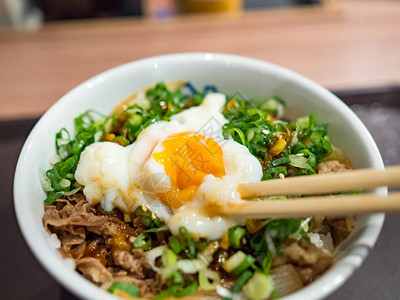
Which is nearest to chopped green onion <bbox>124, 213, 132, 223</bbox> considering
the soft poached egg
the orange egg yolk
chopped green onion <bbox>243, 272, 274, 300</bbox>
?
the soft poached egg

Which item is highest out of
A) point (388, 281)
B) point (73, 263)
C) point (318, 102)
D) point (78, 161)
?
point (318, 102)

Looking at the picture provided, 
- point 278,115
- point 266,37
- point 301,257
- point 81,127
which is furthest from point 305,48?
point 301,257

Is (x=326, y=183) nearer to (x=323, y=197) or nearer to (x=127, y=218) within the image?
(x=323, y=197)

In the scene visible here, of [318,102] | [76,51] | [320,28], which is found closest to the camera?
[318,102]

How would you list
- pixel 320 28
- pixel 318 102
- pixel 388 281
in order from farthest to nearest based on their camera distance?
pixel 320 28
pixel 318 102
pixel 388 281

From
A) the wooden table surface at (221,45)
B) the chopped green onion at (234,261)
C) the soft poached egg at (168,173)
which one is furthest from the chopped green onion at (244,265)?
the wooden table surface at (221,45)

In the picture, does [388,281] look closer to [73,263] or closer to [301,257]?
[301,257]

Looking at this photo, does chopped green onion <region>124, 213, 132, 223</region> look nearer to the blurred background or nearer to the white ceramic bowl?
the white ceramic bowl
